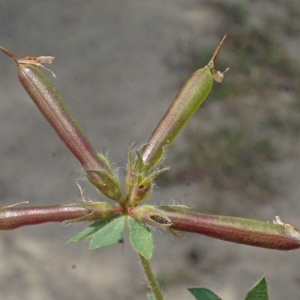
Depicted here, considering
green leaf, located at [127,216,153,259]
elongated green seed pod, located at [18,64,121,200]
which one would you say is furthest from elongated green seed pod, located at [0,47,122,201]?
green leaf, located at [127,216,153,259]

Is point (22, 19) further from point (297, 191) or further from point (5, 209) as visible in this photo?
point (5, 209)

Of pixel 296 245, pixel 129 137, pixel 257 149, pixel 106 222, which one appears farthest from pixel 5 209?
pixel 257 149

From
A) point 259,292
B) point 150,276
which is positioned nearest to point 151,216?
point 150,276

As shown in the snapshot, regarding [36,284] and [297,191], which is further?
[297,191]

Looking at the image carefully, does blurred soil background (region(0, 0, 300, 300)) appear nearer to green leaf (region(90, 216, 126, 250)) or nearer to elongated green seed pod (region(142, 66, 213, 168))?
elongated green seed pod (region(142, 66, 213, 168))

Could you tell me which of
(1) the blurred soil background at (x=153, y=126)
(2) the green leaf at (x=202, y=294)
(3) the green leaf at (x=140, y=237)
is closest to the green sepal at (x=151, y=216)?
(3) the green leaf at (x=140, y=237)

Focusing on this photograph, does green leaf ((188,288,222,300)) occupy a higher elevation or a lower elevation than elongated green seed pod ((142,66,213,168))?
lower
